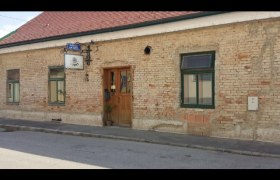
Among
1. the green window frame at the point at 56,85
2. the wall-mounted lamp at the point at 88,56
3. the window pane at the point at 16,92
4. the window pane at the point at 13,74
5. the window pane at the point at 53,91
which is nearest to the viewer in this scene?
the wall-mounted lamp at the point at 88,56

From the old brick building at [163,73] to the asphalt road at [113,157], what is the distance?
1.88 meters

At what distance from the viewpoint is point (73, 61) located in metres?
13.2

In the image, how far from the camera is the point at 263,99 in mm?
9414

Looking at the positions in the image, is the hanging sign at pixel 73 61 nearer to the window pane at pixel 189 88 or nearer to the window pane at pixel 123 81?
the window pane at pixel 123 81

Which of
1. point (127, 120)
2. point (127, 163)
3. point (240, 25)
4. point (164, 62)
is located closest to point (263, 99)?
point (240, 25)

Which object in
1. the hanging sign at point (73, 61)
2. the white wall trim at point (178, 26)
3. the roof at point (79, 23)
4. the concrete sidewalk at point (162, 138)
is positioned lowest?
the concrete sidewalk at point (162, 138)

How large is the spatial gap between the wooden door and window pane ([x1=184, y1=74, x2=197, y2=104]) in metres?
2.54

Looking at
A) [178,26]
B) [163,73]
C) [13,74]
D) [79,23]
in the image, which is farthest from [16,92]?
[178,26]

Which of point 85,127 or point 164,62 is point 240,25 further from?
point 85,127

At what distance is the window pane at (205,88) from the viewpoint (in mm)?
10586

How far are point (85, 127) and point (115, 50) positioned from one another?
3.30 meters

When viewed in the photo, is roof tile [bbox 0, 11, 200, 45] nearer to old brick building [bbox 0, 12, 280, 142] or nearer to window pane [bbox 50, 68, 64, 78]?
old brick building [bbox 0, 12, 280, 142]

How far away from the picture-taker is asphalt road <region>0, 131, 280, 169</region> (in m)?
7.08

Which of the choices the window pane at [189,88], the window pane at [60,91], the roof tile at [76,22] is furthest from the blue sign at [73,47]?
the window pane at [189,88]
